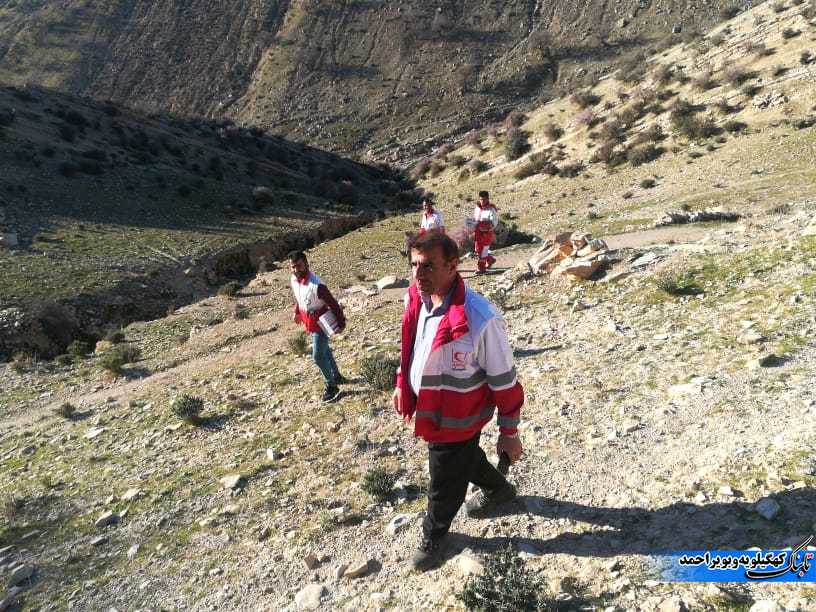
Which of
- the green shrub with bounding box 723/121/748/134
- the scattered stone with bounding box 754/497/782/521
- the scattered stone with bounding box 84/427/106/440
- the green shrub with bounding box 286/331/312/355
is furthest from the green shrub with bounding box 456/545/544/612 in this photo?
the green shrub with bounding box 723/121/748/134

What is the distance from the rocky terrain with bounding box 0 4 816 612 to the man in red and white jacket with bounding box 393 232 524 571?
2.77 feet

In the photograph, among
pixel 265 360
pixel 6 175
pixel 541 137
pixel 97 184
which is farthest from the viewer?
pixel 541 137

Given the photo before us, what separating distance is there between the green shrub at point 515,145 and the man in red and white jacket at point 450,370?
36237mm

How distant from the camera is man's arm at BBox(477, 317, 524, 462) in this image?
2920 mm

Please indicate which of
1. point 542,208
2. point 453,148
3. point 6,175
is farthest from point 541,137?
point 6,175

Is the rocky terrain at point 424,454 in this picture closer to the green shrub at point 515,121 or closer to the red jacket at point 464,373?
the red jacket at point 464,373

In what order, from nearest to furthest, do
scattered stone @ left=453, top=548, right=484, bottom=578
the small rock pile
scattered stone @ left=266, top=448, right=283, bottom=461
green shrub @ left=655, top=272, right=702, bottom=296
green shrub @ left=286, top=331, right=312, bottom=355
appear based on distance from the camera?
scattered stone @ left=453, top=548, right=484, bottom=578, scattered stone @ left=266, top=448, right=283, bottom=461, green shrub @ left=655, top=272, right=702, bottom=296, green shrub @ left=286, top=331, right=312, bottom=355, the small rock pile

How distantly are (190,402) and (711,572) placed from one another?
6.68 meters

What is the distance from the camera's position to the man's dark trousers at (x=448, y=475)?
3240mm

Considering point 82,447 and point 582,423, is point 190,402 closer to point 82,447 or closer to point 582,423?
point 82,447

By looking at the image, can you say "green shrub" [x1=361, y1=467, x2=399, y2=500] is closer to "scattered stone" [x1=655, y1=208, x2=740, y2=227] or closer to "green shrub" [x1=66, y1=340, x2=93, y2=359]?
"green shrub" [x1=66, y1=340, x2=93, y2=359]

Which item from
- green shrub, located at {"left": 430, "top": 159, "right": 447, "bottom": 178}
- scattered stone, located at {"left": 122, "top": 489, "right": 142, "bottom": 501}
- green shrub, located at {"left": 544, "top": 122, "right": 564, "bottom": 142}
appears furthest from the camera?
green shrub, located at {"left": 430, "top": 159, "right": 447, "bottom": 178}

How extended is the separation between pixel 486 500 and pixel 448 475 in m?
0.80

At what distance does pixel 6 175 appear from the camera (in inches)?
1107
